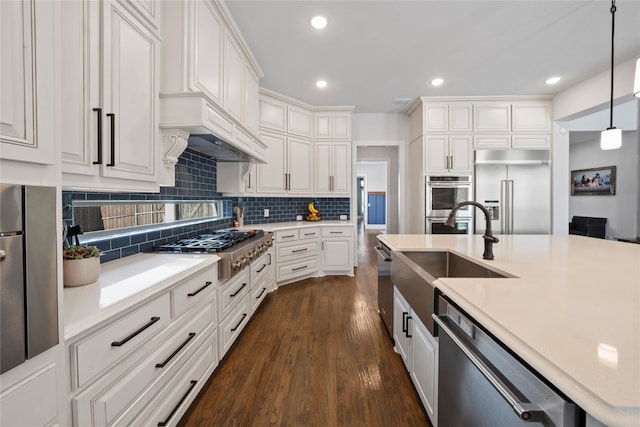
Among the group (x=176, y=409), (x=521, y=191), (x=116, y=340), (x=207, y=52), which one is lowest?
(x=176, y=409)

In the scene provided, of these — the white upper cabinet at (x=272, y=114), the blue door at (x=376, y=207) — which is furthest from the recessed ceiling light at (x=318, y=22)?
the blue door at (x=376, y=207)

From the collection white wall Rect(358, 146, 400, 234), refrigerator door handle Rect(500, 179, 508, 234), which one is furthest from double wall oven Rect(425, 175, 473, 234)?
white wall Rect(358, 146, 400, 234)

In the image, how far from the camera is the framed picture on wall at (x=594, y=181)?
218 inches

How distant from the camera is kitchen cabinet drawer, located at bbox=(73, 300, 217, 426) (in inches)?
33.9

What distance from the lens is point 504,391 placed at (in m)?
0.67

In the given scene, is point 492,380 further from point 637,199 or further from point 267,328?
point 637,199

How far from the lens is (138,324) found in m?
1.06

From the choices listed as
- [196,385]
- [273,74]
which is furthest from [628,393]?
[273,74]

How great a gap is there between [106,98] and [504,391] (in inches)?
70.3

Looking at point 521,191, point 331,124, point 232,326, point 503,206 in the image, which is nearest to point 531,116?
point 521,191

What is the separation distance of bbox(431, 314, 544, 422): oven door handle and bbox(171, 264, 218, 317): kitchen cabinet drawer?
4.12 ft

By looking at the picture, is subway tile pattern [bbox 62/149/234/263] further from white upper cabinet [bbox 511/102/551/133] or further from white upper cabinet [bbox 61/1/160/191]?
white upper cabinet [bbox 511/102/551/133]

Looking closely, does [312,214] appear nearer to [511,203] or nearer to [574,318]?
[511,203]

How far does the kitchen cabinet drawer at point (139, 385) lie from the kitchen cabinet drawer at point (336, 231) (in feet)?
8.71
